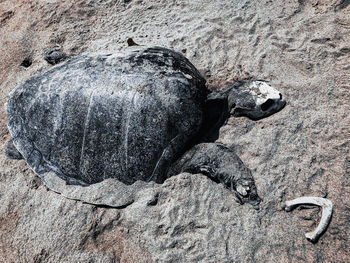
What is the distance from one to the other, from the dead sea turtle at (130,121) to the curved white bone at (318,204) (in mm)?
261

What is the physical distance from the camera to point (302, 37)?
2977 millimetres

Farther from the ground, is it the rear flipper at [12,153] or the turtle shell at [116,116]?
the turtle shell at [116,116]

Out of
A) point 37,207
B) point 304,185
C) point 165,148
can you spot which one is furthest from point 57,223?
point 304,185

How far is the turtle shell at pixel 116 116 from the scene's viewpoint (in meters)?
2.25

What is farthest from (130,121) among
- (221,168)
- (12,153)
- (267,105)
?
(12,153)

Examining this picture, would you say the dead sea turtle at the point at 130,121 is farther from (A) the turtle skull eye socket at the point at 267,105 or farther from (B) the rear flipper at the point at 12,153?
(B) the rear flipper at the point at 12,153

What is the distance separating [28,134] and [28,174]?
0.37 meters

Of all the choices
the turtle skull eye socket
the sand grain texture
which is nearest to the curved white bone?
the sand grain texture

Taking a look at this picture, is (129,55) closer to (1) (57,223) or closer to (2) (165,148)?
(2) (165,148)

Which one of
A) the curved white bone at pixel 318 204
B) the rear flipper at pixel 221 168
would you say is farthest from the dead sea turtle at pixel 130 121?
the curved white bone at pixel 318 204

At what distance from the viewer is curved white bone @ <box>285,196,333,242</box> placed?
1971mm

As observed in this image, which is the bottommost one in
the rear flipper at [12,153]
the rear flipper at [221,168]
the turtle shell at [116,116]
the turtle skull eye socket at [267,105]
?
the rear flipper at [221,168]

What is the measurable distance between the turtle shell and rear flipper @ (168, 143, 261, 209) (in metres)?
0.11

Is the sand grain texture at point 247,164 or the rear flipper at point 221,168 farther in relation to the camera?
the rear flipper at point 221,168
